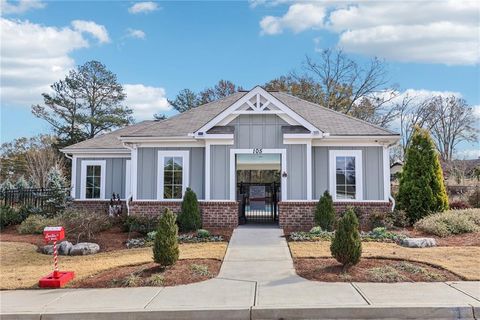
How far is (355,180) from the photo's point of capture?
15.4m

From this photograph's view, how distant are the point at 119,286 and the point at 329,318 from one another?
4185 mm

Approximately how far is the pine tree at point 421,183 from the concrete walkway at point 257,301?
8126 mm

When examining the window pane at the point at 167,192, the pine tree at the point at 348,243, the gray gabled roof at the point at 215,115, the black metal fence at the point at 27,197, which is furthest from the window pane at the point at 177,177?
the pine tree at the point at 348,243

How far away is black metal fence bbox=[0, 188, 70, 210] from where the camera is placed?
19.0 m

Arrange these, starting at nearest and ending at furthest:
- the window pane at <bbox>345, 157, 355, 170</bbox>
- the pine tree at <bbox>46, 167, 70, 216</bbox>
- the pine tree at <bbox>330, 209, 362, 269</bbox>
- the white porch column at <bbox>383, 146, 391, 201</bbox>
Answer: the pine tree at <bbox>330, 209, 362, 269</bbox> < the white porch column at <bbox>383, 146, 391, 201</bbox> < the window pane at <bbox>345, 157, 355, 170</bbox> < the pine tree at <bbox>46, 167, 70, 216</bbox>

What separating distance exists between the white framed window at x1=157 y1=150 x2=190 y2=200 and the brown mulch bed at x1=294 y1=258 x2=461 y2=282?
7.37 m

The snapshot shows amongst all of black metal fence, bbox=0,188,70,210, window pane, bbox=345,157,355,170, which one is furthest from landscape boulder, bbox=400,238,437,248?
black metal fence, bbox=0,188,70,210

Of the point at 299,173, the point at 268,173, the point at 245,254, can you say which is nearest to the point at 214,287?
the point at 245,254

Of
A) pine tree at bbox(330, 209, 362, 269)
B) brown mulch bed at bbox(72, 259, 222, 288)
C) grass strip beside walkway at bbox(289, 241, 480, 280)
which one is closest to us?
brown mulch bed at bbox(72, 259, 222, 288)

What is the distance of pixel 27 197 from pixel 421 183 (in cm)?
1745

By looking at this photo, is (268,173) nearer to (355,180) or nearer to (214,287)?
(355,180)

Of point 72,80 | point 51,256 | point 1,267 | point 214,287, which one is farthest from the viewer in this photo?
point 72,80

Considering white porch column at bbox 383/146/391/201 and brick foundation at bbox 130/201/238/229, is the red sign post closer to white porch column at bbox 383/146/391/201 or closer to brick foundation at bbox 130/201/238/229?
brick foundation at bbox 130/201/238/229

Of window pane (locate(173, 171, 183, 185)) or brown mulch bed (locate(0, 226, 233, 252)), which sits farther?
window pane (locate(173, 171, 183, 185))
